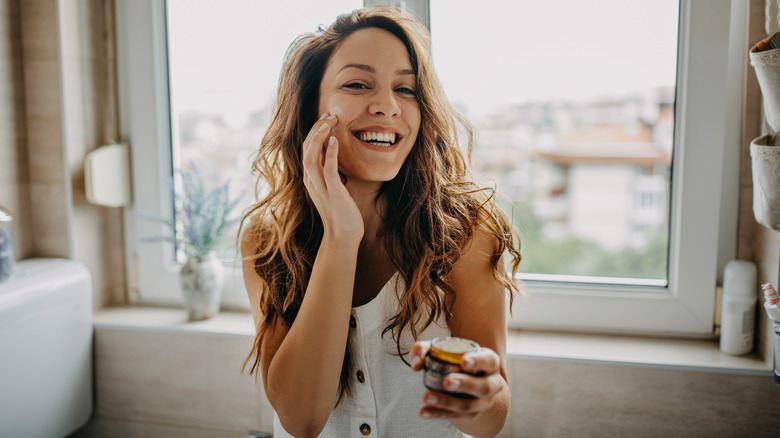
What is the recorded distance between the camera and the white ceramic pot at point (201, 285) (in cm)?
143

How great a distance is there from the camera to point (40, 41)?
1418mm

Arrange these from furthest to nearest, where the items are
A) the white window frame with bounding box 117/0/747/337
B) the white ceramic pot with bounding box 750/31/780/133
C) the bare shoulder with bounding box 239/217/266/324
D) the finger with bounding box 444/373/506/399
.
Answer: the white window frame with bounding box 117/0/747/337
the bare shoulder with bounding box 239/217/266/324
the white ceramic pot with bounding box 750/31/780/133
the finger with bounding box 444/373/506/399

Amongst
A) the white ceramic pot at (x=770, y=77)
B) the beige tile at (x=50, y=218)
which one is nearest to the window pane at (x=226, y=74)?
the beige tile at (x=50, y=218)

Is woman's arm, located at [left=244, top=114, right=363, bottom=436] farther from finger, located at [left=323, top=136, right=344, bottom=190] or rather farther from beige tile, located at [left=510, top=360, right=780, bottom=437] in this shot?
beige tile, located at [left=510, top=360, right=780, bottom=437]

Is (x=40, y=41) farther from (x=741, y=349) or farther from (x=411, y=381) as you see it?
(x=741, y=349)

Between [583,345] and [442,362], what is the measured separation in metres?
0.69

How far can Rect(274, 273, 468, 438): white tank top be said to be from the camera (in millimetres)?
1002

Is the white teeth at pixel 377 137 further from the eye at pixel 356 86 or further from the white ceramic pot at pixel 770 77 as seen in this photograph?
the white ceramic pot at pixel 770 77

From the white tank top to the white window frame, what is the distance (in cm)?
44

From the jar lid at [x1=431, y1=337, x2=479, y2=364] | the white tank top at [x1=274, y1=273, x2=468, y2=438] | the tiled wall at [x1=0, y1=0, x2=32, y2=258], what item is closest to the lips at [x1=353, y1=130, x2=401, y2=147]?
the white tank top at [x1=274, y1=273, x2=468, y2=438]

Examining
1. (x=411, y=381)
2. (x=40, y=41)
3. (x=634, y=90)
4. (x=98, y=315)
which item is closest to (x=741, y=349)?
(x=634, y=90)

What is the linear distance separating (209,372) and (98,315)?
360mm

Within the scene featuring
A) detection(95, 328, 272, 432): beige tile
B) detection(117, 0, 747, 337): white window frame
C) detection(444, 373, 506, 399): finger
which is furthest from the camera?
detection(95, 328, 272, 432): beige tile

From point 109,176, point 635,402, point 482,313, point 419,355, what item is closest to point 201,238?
point 109,176
